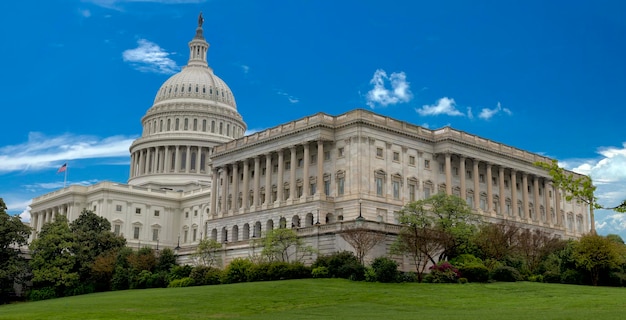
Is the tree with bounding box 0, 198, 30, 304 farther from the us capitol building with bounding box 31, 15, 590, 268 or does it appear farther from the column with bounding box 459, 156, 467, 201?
the column with bounding box 459, 156, 467, 201

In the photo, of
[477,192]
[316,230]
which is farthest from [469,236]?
[477,192]

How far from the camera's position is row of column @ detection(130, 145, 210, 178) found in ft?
489

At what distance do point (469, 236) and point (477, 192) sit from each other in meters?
31.2

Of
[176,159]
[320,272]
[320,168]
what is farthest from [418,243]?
[176,159]

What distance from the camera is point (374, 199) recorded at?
86.4 meters

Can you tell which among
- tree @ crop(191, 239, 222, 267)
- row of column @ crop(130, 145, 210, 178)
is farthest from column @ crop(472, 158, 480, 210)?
row of column @ crop(130, 145, 210, 178)

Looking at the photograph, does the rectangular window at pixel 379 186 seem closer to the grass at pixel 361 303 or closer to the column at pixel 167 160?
the grass at pixel 361 303

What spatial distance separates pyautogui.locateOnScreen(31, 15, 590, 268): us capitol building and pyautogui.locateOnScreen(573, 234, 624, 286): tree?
17.1 metres

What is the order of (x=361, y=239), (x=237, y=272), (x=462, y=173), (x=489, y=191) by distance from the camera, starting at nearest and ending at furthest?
(x=361, y=239) → (x=237, y=272) → (x=462, y=173) → (x=489, y=191)

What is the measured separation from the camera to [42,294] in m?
74.9

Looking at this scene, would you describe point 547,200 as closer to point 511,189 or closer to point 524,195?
point 524,195

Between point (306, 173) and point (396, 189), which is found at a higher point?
point (306, 173)

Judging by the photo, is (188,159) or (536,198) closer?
(536,198)

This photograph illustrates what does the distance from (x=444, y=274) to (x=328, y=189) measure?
32714 millimetres
